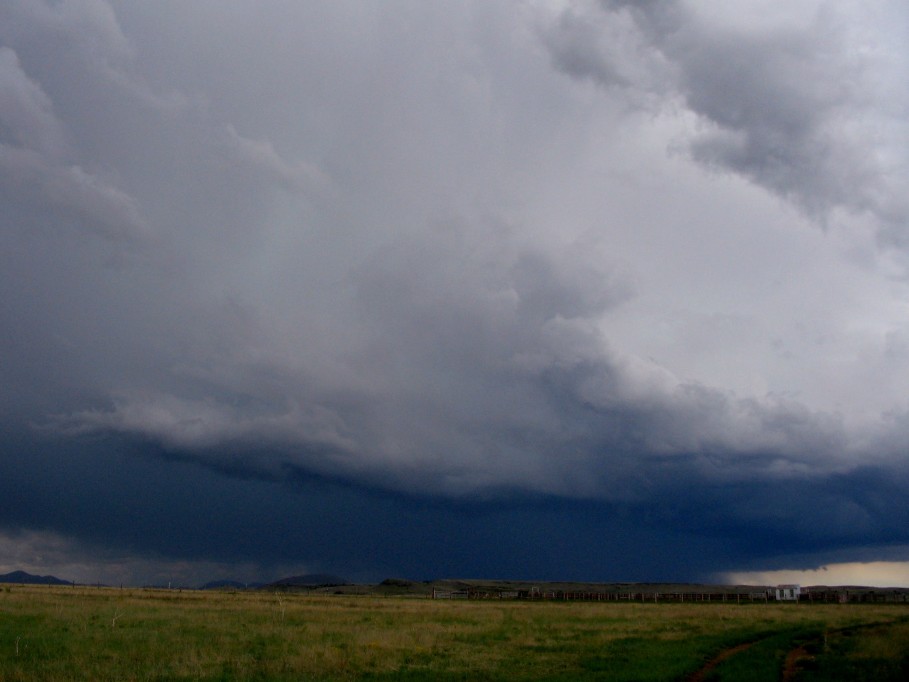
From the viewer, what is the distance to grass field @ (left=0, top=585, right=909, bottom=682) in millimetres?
27734

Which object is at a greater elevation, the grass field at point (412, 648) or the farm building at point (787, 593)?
the grass field at point (412, 648)

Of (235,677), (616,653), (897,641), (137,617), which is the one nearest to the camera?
(235,677)

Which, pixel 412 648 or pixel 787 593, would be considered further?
pixel 787 593

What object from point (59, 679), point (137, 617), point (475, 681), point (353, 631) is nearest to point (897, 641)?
point (475, 681)

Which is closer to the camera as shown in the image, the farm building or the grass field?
the grass field

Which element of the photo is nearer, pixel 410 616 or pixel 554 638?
pixel 554 638

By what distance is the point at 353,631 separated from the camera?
4466 cm

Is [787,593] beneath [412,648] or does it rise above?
beneath

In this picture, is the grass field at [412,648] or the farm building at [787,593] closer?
the grass field at [412,648]

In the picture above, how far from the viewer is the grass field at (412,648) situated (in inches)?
1092

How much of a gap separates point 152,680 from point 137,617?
97.8 feet

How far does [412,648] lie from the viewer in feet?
120

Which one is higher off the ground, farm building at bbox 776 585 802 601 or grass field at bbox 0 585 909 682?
grass field at bbox 0 585 909 682

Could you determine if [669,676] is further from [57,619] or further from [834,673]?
[57,619]
